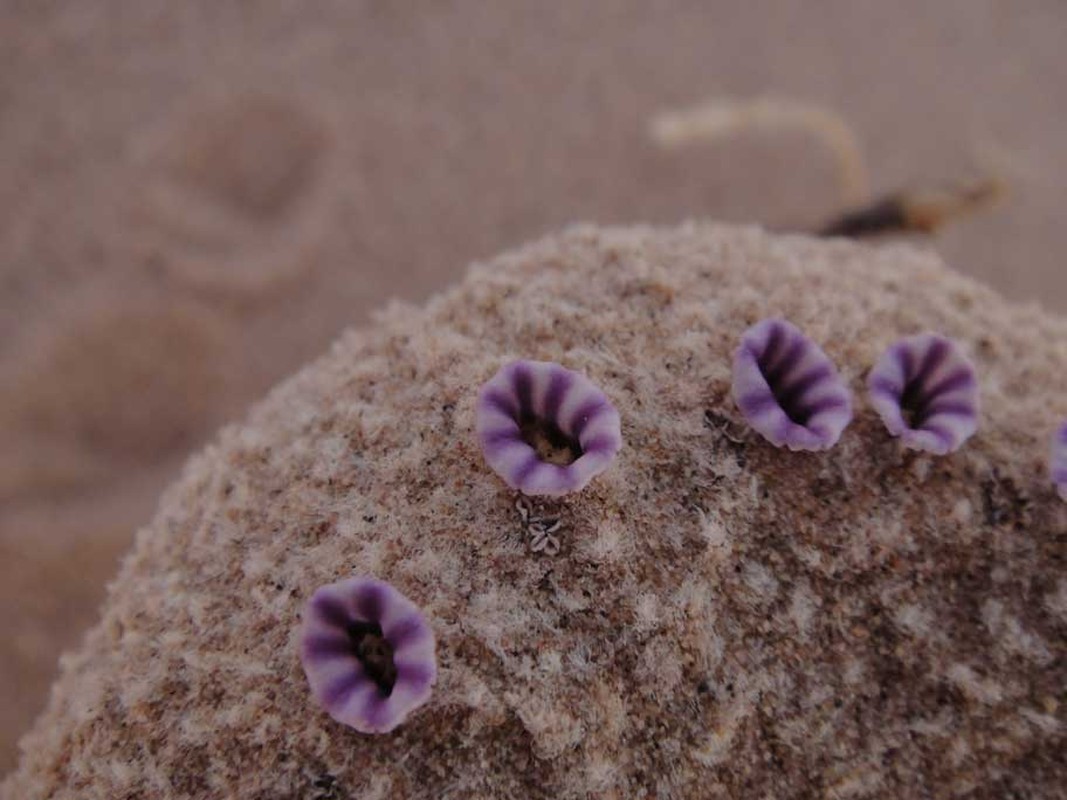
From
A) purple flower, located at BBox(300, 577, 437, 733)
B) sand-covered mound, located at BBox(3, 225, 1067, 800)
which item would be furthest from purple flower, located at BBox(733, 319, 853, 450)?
purple flower, located at BBox(300, 577, 437, 733)

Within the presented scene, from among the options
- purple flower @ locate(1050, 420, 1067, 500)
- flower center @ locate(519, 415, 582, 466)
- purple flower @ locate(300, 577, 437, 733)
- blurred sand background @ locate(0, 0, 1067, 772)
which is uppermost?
blurred sand background @ locate(0, 0, 1067, 772)

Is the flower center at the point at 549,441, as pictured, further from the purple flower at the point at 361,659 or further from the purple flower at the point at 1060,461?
the purple flower at the point at 1060,461

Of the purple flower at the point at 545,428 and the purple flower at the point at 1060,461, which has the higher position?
the purple flower at the point at 545,428

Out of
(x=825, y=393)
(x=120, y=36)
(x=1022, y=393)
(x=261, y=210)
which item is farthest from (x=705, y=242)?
(x=120, y=36)

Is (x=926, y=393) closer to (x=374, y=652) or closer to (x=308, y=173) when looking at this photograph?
(x=374, y=652)

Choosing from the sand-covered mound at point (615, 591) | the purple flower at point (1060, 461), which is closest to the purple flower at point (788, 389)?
the sand-covered mound at point (615, 591)

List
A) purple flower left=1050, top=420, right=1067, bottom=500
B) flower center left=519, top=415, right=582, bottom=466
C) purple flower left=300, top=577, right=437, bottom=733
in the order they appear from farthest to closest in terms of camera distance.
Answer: purple flower left=1050, top=420, right=1067, bottom=500 → flower center left=519, top=415, right=582, bottom=466 → purple flower left=300, top=577, right=437, bottom=733

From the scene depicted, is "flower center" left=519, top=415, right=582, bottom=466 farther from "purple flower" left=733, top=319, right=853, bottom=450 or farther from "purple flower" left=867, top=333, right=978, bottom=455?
"purple flower" left=867, top=333, right=978, bottom=455

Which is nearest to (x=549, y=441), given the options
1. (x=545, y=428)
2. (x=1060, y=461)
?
(x=545, y=428)
